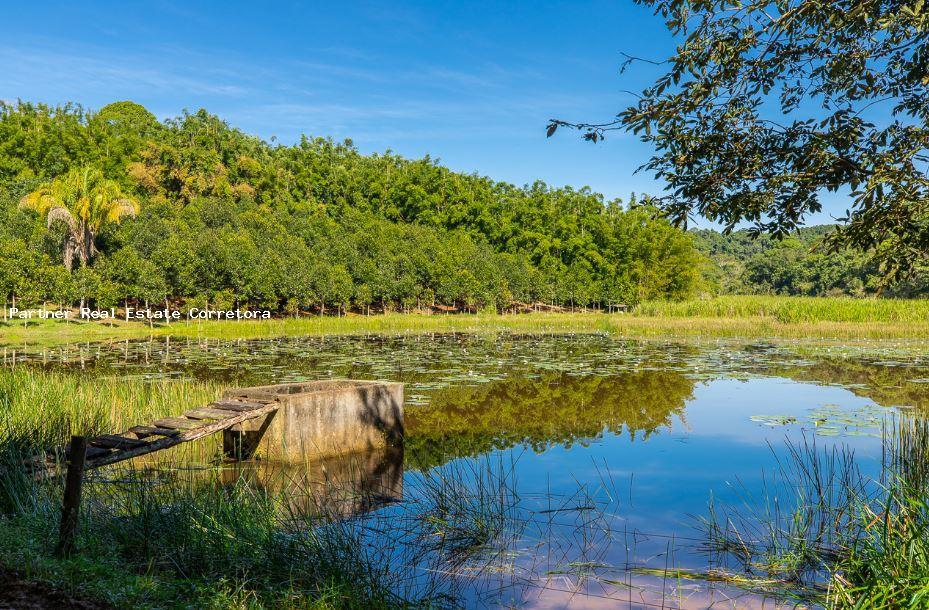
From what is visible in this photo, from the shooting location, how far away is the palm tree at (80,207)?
40.5 m

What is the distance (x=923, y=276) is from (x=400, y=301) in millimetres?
41529

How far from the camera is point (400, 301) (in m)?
60.4

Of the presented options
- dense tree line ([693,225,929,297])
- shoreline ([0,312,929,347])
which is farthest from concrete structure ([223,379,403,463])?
dense tree line ([693,225,929,297])

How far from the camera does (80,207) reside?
40969 millimetres

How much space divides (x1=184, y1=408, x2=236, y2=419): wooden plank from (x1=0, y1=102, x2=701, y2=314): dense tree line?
1177 inches

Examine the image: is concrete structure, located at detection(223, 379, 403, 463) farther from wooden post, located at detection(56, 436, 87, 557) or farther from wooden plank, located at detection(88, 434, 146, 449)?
wooden post, located at detection(56, 436, 87, 557)

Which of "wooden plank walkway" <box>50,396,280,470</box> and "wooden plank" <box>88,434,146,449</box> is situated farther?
"wooden plank" <box>88,434,146,449</box>

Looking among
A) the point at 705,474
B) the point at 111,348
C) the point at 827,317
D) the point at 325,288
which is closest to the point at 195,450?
the point at 705,474

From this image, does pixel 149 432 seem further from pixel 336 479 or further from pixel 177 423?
pixel 336 479

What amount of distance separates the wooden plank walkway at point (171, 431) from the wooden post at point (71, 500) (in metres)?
1.25

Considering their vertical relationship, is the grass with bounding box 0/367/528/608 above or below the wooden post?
below

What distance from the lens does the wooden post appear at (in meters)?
4.98

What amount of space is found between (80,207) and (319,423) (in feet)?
123

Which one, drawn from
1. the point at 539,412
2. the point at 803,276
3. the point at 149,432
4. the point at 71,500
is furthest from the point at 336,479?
the point at 803,276
